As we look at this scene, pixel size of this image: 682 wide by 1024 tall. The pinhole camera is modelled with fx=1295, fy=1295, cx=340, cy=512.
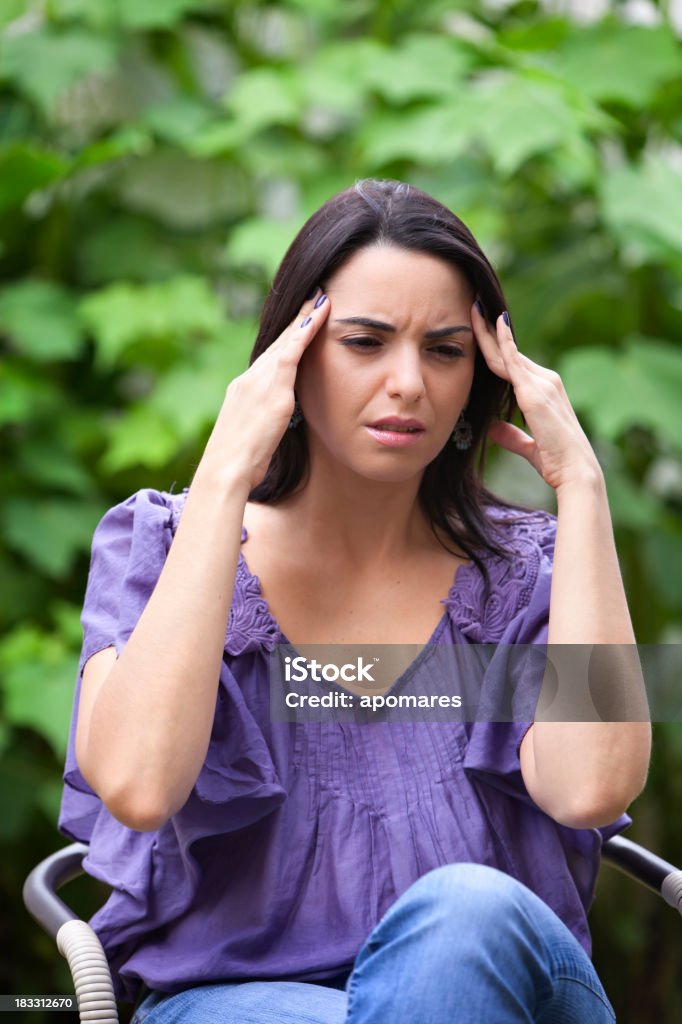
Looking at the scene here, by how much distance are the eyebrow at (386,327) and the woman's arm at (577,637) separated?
31 millimetres

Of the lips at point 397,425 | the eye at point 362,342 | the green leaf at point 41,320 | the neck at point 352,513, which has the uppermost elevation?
the eye at point 362,342

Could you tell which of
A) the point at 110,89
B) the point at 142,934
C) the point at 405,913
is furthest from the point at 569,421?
the point at 110,89

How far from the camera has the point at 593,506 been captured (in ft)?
3.69

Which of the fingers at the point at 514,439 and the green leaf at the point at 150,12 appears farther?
the green leaf at the point at 150,12

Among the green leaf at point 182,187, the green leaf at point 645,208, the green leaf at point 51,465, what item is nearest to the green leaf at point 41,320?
the green leaf at point 51,465

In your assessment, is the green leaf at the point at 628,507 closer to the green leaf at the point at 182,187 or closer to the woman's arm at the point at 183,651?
the green leaf at the point at 182,187

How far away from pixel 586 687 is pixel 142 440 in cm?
126

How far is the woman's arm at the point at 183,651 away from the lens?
39.8 inches

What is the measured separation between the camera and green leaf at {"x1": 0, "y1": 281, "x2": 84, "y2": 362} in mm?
2244

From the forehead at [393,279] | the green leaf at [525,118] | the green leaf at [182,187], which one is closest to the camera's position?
the forehead at [393,279]

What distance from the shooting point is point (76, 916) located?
112cm

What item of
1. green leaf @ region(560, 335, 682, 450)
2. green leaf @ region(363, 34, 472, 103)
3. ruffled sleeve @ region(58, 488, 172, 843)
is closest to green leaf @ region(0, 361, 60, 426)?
green leaf @ region(363, 34, 472, 103)

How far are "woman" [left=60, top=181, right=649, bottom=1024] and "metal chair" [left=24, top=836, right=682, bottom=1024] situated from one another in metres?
0.04

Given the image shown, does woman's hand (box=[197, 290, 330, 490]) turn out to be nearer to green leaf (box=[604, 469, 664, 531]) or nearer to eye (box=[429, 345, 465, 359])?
eye (box=[429, 345, 465, 359])
